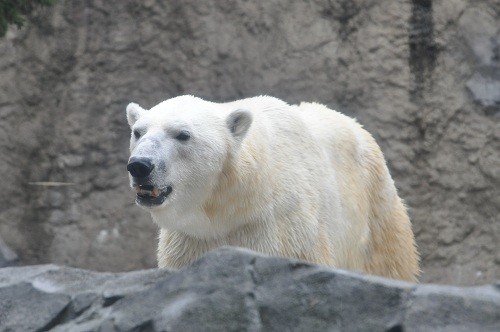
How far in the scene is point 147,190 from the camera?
4.05m

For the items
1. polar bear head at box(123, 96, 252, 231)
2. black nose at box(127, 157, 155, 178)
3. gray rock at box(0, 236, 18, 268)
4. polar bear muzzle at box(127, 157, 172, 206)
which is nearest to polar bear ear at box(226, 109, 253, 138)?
polar bear head at box(123, 96, 252, 231)

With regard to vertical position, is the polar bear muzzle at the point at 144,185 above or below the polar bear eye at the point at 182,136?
below

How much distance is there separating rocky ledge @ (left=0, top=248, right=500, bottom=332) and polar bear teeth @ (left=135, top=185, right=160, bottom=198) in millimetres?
869

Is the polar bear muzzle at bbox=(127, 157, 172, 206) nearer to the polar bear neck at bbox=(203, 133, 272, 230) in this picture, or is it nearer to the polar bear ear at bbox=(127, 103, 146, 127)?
the polar bear neck at bbox=(203, 133, 272, 230)

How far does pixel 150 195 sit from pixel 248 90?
9.82ft

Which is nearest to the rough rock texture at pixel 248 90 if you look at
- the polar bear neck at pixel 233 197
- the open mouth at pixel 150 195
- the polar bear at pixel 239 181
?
the polar bear at pixel 239 181

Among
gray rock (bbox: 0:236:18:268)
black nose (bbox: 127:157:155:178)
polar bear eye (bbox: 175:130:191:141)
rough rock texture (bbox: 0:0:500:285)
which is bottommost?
gray rock (bbox: 0:236:18:268)

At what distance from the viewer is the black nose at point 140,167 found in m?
3.90

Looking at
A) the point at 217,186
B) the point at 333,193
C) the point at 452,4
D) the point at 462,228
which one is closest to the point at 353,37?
the point at 452,4

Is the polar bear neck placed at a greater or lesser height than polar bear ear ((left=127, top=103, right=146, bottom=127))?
lesser

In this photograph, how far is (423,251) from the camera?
23.0 ft

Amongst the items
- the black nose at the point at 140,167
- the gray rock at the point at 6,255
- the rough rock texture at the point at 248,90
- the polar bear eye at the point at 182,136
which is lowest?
the gray rock at the point at 6,255

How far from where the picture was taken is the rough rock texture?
6934 millimetres

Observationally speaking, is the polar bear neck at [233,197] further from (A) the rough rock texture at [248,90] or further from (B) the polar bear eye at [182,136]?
(A) the rough rock texture at [248,90]
